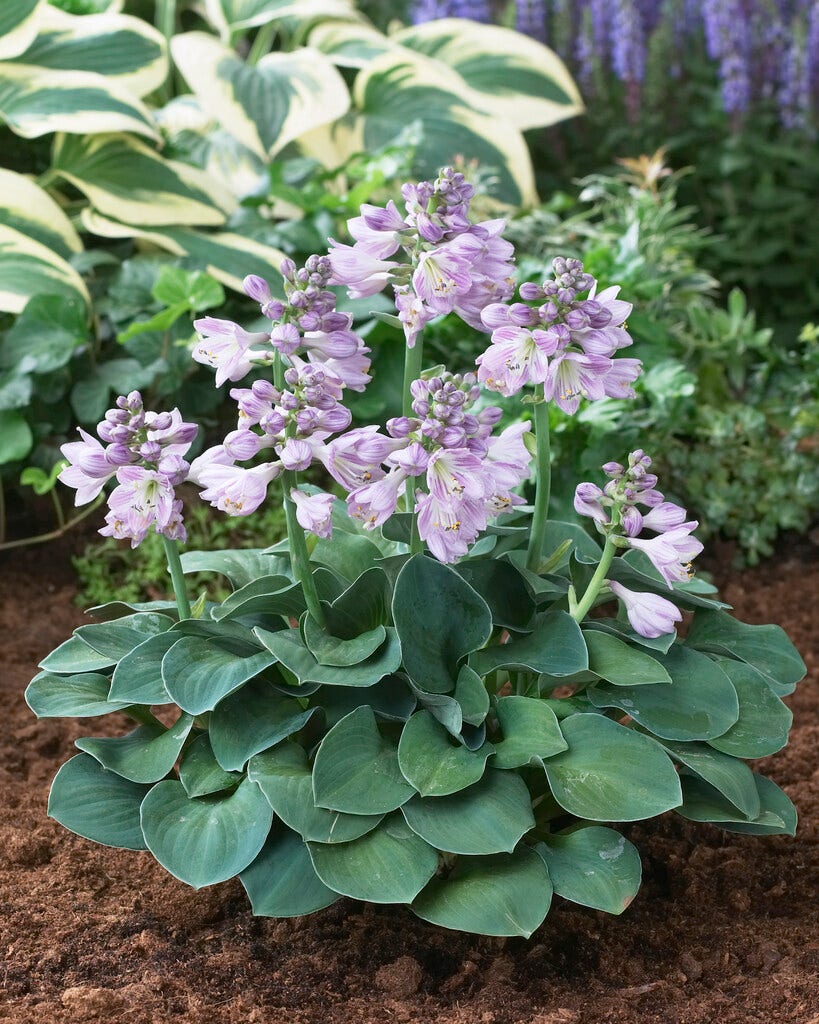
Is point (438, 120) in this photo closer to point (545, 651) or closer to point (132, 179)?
point (132, 179)

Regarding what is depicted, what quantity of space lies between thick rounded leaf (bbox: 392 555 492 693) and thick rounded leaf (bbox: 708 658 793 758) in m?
0.35

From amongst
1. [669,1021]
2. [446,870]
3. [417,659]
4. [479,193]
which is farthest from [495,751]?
[479,193]

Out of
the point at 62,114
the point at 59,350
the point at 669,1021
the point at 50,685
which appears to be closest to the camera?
the point at 669,1021

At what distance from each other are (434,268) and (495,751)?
1.96 feet

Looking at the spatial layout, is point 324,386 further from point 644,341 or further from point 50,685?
point 644,341

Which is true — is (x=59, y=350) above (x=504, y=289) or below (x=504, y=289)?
below

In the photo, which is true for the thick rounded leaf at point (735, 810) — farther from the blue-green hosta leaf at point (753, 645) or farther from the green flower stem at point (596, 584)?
the green flower stem at point (596, 584)

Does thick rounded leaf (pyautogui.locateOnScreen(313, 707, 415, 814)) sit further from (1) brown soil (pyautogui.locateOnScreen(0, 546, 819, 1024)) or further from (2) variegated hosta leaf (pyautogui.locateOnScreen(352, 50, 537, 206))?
(2) variegated hosta leaf (pyautogui.locateOnScreen(352, 50, 537, 206))

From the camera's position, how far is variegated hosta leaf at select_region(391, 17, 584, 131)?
4.31m

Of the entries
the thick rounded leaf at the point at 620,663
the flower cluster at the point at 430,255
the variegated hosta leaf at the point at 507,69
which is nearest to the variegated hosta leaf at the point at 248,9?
the variegated hosta leaf at the point at 507,69

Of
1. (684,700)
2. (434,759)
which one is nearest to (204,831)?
(434,759)

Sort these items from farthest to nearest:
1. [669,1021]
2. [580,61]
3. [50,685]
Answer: [580,61] → [50,685] → [669,1021]

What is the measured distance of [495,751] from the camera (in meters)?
1.44

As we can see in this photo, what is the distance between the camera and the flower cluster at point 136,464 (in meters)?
1.41
